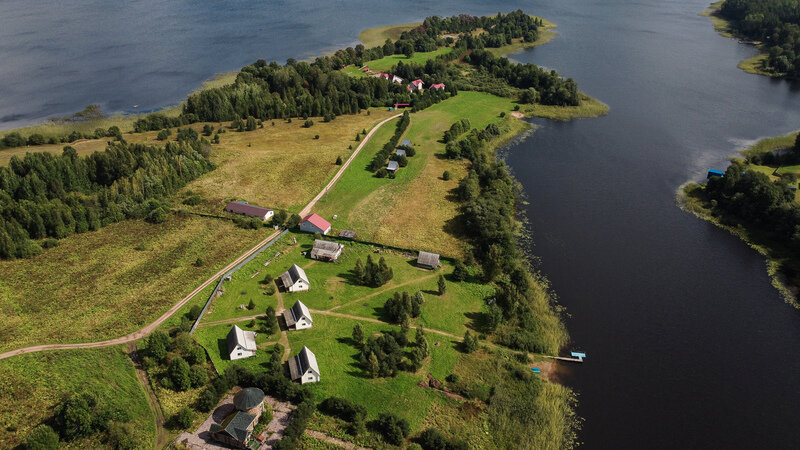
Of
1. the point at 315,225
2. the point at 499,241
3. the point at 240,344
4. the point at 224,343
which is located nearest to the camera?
the point at 240,344

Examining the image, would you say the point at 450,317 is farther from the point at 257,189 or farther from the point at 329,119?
the point at 329,119

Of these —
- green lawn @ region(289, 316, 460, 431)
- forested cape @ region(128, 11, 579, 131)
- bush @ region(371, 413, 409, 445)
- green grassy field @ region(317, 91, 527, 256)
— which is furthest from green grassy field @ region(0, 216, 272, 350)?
forested cape @ region(128, 11, 579, 131)

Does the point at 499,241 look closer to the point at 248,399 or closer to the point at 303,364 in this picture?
the point at 303,364

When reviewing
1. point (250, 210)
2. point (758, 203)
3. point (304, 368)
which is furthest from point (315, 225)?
point (758, 203)

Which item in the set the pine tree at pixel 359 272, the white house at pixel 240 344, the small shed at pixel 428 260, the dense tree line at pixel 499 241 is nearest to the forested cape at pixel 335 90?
the dense tree line at pixel 499 241

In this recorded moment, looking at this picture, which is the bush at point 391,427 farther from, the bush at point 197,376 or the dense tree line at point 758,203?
the dense tree line at point 758,203
